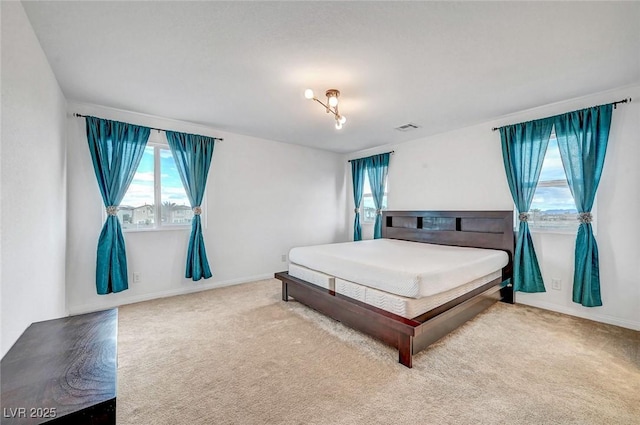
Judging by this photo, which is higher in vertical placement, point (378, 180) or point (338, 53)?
point (338, 53)

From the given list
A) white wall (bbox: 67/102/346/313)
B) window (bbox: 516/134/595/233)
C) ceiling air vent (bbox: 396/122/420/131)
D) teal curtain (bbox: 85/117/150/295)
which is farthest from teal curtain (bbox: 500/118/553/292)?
teal curtain (bbox: 85/117/150/295)

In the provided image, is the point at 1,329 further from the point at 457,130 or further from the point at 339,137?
the point at 457,130

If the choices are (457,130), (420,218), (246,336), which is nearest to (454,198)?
(420,218)

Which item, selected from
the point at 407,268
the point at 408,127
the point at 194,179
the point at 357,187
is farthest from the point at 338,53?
the point at 357,187

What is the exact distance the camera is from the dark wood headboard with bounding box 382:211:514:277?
3.48 m

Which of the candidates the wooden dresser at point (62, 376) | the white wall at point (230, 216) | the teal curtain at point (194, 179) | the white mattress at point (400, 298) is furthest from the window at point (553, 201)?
the teal curtain at point (194, 179)

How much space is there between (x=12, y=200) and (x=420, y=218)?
4.52m

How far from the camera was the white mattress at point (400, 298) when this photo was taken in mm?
2137

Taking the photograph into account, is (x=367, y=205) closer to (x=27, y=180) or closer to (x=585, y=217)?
(x=585, y=217)

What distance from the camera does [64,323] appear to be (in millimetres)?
1331

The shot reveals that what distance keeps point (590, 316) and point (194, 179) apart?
16.8 feet

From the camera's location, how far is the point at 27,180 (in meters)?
1.73

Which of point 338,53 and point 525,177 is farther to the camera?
point 525,177

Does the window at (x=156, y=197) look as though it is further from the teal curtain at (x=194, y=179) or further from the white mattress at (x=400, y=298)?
the white mattress at (x=400, y=298)
